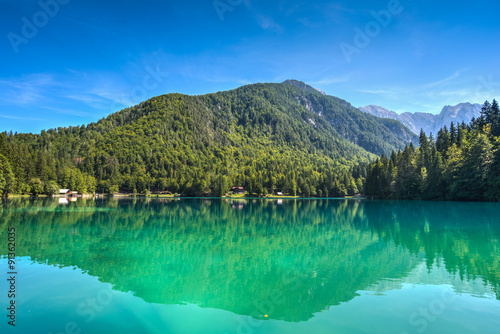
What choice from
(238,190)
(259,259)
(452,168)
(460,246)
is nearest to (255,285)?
(259,259)

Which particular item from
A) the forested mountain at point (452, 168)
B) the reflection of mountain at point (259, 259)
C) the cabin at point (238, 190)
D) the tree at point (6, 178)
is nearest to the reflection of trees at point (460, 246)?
the reflection of mountain at point (259, 259)

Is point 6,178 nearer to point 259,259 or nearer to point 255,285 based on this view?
point 259,259

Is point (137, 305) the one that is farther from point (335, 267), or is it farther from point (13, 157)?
point (13, 157)

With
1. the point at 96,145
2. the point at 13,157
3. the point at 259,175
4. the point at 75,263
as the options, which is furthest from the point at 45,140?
the point at 75,263

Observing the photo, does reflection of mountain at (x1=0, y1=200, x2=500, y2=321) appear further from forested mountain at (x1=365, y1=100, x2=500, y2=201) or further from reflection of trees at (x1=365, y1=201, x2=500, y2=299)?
forested mountain at (x1=365, y1=100, x2=500, y2=201)

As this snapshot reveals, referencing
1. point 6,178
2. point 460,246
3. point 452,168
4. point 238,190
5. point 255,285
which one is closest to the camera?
point 255,285

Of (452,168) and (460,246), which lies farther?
(452,168)

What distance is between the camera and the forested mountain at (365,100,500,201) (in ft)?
224

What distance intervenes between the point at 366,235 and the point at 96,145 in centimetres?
19659

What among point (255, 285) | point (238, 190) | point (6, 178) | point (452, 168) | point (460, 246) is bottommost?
point (255, 285)

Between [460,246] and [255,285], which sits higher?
[460,246]

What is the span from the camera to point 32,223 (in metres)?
32.3

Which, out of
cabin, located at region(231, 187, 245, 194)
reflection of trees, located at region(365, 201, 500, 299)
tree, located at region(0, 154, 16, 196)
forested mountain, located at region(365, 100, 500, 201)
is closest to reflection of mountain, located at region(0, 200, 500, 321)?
reflection of trees, located at region(365, 201, 500, 299)

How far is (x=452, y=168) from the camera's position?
252ft
